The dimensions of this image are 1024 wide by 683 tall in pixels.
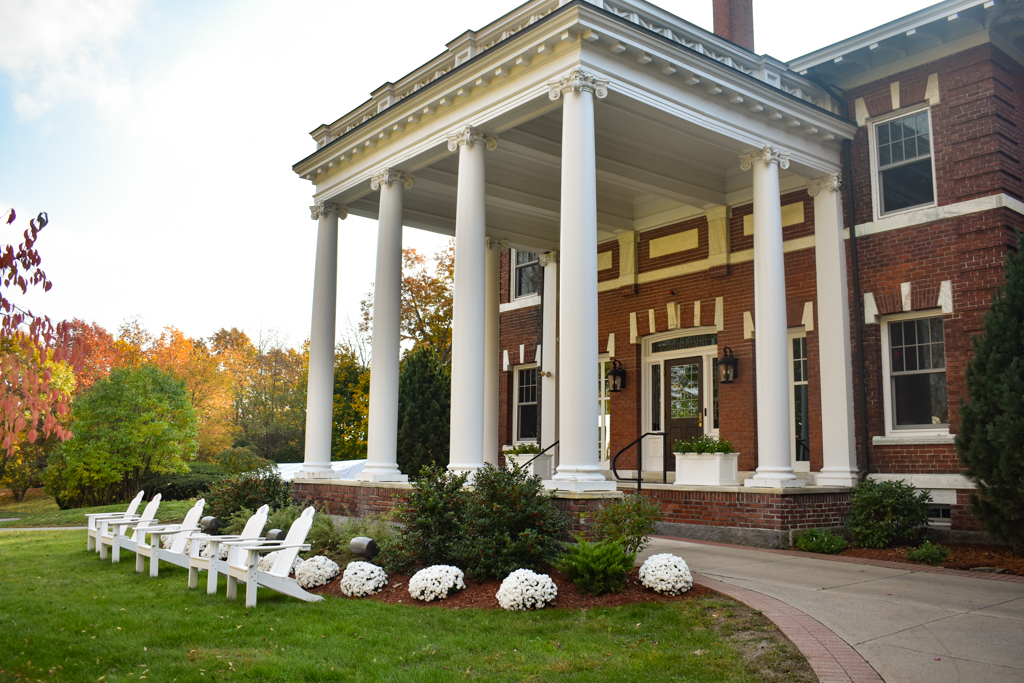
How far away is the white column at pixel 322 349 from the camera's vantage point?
14.9 m

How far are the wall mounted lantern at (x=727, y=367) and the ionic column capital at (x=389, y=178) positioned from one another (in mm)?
6843

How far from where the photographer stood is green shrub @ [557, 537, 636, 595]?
779cm

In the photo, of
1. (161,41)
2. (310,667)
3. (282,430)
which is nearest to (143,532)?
(310,667)

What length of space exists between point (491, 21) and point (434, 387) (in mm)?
11041

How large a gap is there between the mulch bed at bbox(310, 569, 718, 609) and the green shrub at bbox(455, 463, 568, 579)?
210 millimetres

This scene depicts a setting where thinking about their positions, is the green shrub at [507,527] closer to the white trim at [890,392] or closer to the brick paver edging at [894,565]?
the brick paver edging at [894,565]

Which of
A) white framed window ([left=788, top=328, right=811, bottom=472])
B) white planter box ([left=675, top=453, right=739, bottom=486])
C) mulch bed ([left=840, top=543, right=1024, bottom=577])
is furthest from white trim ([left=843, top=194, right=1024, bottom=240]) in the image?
mulch bed ([left=840, top=543, right=1024, bottom=577])

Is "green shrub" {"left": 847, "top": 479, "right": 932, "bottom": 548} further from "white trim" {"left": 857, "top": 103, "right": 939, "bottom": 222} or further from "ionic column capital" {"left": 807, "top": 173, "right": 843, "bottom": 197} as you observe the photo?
"ionic column capital" {"left": 807, "top": 173, "right": 843, "bottom": 197}

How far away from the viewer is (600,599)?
767 cm

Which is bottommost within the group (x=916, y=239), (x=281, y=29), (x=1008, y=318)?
(x=1008, y=318)

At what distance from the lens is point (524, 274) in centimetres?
2084

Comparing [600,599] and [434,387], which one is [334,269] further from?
[600,599]

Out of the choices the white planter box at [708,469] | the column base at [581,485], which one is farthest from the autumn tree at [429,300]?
the column base at [581,485]

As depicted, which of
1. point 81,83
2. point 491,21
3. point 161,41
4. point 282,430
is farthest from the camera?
point 282,430
